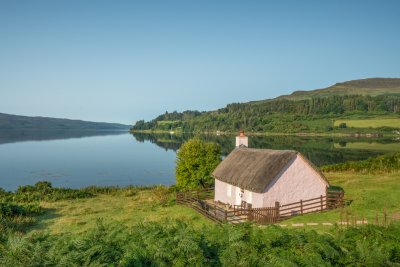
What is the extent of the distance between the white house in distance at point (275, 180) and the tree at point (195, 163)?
21.8ft

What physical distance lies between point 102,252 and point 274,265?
4.78 metres

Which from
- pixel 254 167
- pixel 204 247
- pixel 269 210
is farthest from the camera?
pixel 254 167

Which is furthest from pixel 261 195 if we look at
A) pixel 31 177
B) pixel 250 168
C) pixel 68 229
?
pixel 31 177

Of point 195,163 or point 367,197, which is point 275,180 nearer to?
point 367,197

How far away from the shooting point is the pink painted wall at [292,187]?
1033 inches

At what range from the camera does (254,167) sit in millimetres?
28391

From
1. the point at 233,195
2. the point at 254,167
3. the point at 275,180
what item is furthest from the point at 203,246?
the point at 233,195

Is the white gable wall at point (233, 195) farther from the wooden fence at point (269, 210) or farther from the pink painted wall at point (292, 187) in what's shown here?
the wooden fence at point (269, 210)

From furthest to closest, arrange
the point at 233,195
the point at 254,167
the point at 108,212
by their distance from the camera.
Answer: the point at 108,212 < the point at 233,195 < the point at 254,167

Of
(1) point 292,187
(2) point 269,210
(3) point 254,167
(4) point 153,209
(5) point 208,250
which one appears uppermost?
(3) point 254,167

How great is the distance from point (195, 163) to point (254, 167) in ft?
32.7

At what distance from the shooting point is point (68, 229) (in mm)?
24969

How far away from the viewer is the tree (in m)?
37.0

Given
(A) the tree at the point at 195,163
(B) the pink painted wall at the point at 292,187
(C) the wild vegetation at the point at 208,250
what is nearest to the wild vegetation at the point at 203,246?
(C) the wild vegetation at the point at 208,250
